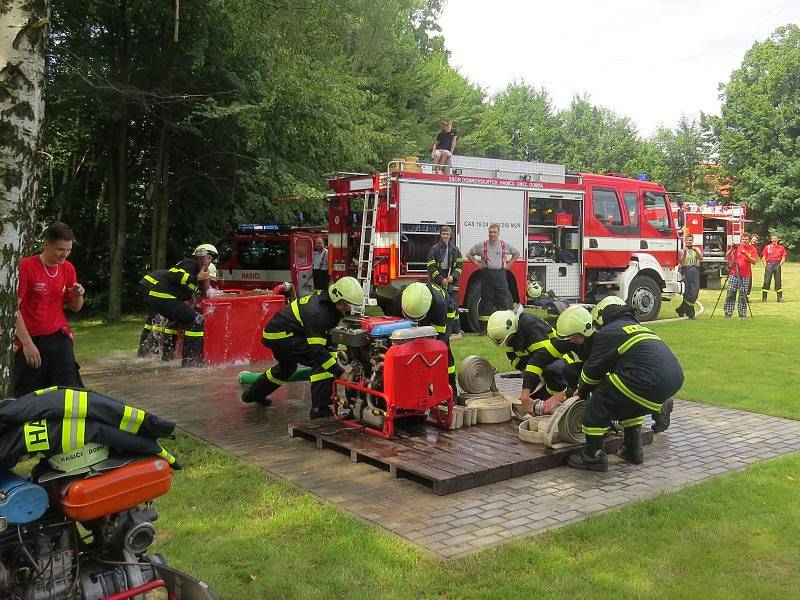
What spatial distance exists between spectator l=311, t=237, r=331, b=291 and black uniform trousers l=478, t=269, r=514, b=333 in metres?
4.49

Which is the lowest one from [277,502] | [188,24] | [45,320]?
[277,502]

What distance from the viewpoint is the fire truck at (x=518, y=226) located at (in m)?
12.0

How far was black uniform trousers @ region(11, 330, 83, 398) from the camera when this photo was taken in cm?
541

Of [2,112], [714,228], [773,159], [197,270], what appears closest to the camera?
[2,112]

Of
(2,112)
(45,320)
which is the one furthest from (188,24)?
(2,112)

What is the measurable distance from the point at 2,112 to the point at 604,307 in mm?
4249

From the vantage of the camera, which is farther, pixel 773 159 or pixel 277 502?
pixel 773 159

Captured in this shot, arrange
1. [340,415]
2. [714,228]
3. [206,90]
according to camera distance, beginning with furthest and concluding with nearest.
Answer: [714,228], [206,90], [340,415]

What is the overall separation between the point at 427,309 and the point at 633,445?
77.4 inches

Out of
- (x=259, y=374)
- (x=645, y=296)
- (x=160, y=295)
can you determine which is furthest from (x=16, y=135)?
(x=645, y=296)

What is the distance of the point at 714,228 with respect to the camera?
2469 cm

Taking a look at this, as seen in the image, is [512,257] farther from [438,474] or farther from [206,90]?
[438,474]

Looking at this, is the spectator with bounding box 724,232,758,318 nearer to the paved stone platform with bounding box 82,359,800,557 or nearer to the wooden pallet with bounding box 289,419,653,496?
the paved stone platform with bounding box 82,359,800,557

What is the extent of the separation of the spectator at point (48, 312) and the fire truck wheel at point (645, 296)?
1181 centimetres
